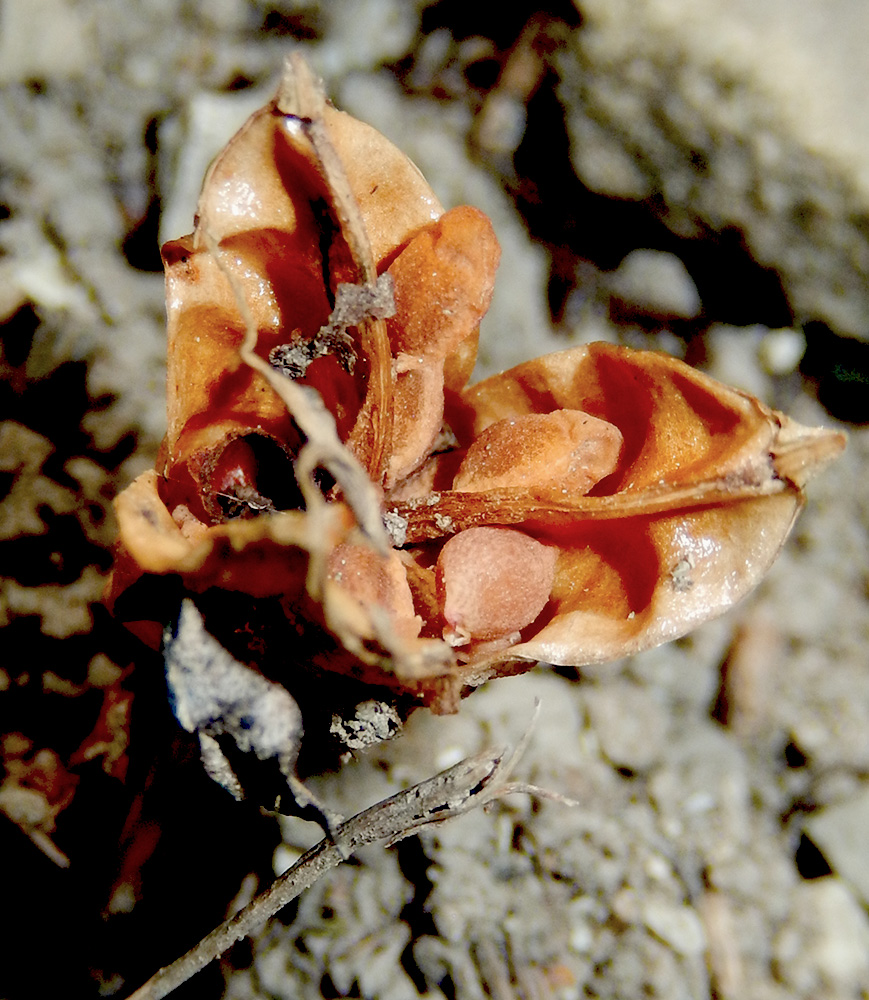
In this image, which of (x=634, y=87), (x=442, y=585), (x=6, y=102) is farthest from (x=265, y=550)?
(x=6, y=102)

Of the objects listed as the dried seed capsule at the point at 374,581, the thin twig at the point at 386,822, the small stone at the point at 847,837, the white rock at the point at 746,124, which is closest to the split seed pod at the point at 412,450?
the dried seed capsule at the point at 374,581

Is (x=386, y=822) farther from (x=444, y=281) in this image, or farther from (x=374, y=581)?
(x=444, y=281)

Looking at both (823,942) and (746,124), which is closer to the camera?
(746,124)

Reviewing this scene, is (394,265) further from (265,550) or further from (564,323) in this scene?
(564,323)

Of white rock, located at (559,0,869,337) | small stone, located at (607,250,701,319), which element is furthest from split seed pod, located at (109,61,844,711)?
small stone, located at (607,250,701,319)

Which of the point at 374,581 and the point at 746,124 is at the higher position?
the point at 746,124

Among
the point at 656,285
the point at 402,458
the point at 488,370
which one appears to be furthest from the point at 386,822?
the point at 656,285
